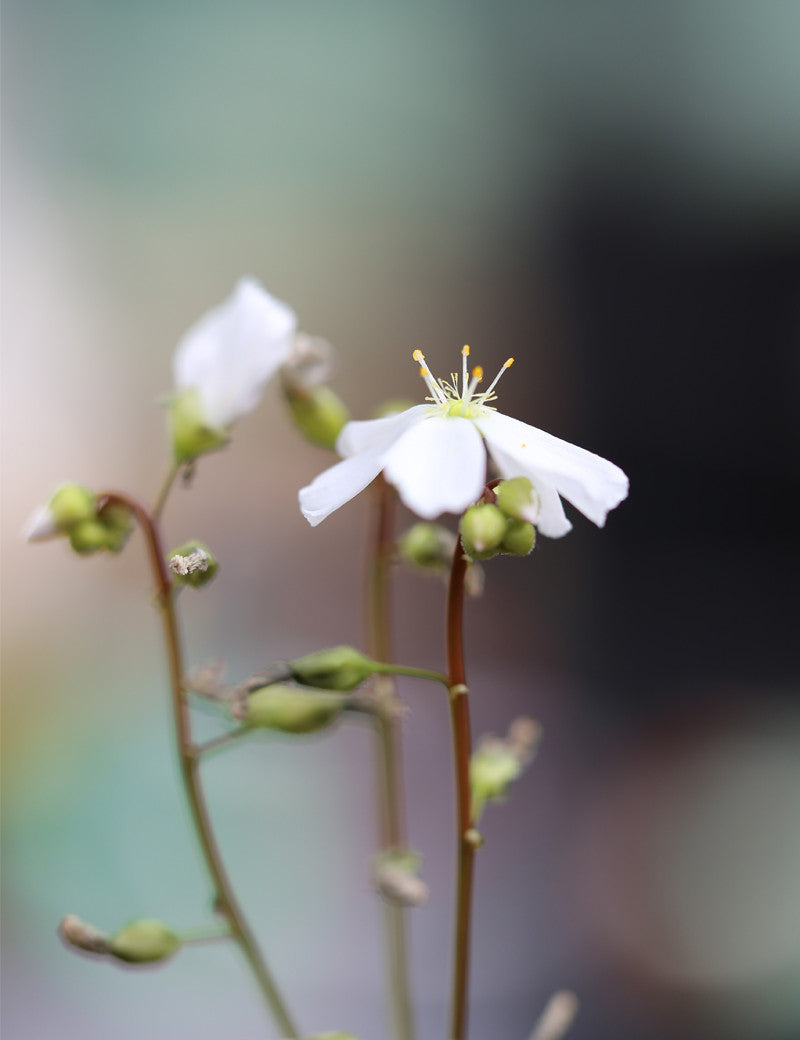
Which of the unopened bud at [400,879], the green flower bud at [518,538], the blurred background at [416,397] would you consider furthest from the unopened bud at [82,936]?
the blurred background at [416,397]

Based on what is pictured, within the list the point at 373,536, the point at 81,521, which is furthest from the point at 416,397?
the point at 81,521

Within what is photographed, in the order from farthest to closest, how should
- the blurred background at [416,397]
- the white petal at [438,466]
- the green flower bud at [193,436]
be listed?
the blurred background at [416,397] → the green flower bud at [193,436] → the white petal at [438,466]

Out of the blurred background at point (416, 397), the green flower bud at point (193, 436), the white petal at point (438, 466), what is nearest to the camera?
the white petal at point (438, 466)

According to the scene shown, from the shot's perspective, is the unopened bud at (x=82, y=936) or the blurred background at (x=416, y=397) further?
the blurred background at (x=416, y=397)

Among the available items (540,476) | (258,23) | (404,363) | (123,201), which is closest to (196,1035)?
(540,476)

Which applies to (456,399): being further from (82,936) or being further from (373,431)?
(82,936)

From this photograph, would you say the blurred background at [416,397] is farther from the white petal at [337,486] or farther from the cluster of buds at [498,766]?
the white petal at [337,486]

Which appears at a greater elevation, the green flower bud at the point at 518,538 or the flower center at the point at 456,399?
the flower center at the point at 456,399

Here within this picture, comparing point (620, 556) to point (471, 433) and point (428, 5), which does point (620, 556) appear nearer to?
point (428, 5)
